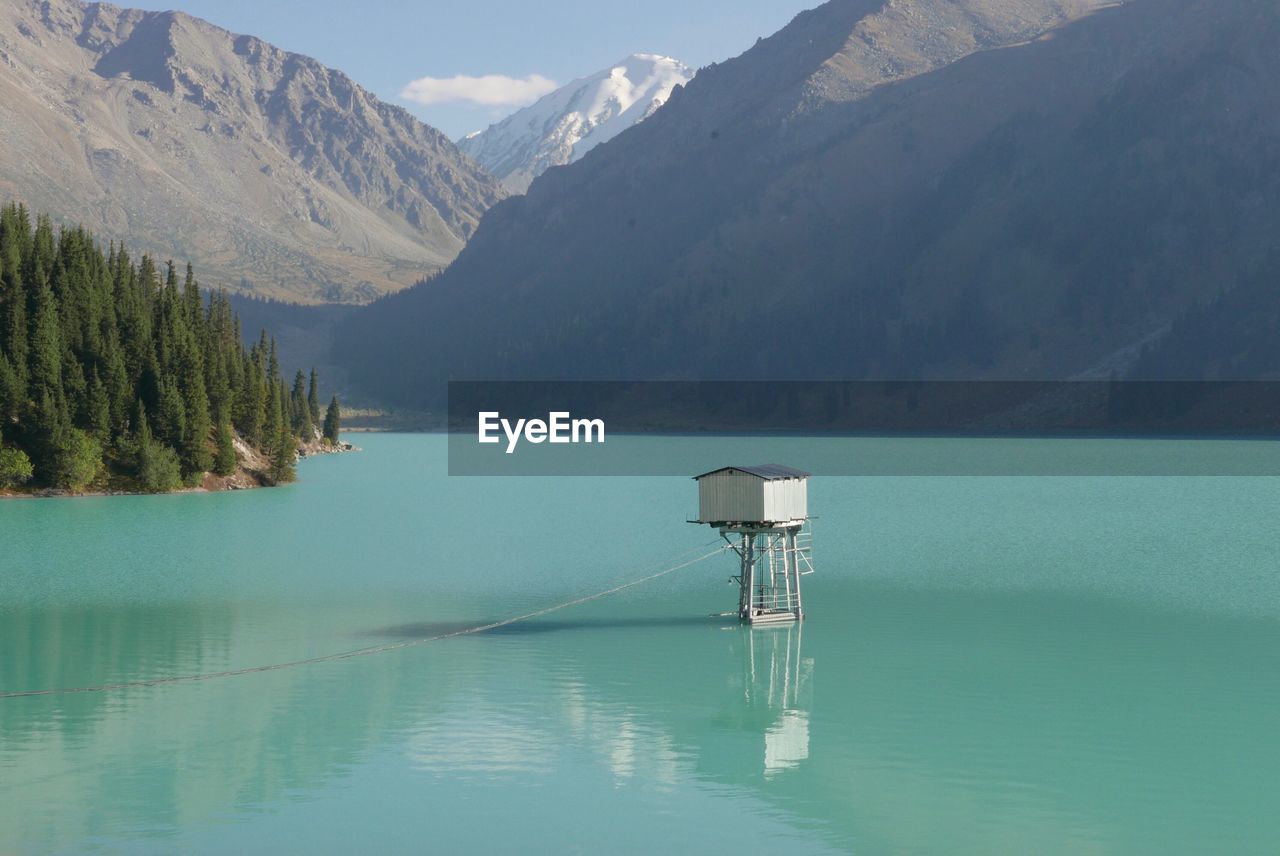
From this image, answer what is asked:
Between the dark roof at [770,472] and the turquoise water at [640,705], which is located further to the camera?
the dark roof at [770,472]

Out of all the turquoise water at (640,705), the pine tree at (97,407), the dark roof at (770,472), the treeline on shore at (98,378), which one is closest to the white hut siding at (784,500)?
the dark roof at (770,472)

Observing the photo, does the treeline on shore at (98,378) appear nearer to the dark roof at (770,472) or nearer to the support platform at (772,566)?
the support platform at (772,566)

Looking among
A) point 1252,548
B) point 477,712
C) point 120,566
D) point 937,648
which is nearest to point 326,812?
point 477,712

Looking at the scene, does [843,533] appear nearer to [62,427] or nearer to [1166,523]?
[1166,523]

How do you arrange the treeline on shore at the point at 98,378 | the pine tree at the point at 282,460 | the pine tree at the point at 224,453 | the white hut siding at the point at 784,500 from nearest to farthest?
the white hut siding at the point at 784,500, the treeline on shore at the point at 98,378, the pine tree at the point at 224,453, the pine tree at the point at 282,460

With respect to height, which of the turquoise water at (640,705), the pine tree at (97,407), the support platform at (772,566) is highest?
the pine tree at (97,407)

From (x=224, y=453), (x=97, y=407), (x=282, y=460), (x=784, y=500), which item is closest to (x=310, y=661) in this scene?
(x=784, y=500)

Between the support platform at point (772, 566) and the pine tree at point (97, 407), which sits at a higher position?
the pine tree at point (97, 407)
